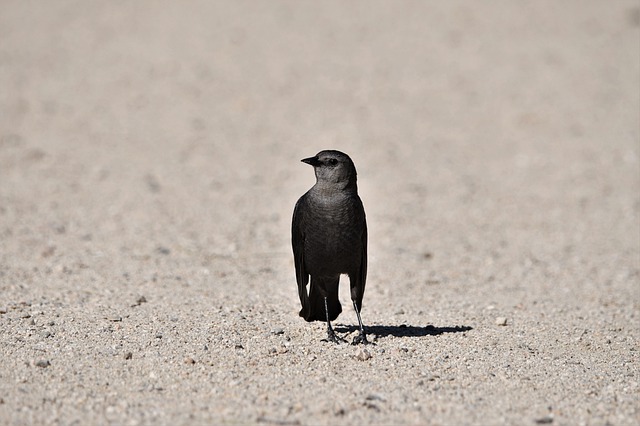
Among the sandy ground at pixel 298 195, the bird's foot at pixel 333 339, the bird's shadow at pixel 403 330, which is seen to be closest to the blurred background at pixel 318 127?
the sandy ground at pixel 298 195

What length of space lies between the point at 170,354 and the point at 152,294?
8.72ft

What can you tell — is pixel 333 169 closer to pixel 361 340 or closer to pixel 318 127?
pixel 361 340

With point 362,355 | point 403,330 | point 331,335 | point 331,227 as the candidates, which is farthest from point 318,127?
point 362,355

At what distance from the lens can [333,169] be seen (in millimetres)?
7953

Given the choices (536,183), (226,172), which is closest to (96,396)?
(226,172)

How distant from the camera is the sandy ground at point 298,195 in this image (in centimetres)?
698

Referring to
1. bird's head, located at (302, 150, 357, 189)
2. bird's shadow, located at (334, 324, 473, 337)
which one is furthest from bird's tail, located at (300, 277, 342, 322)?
bird's head, located at (302, 150, 357, 189)

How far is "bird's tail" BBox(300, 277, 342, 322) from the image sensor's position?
849cm

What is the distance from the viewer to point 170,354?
752 centimetres

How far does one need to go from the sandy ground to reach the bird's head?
143 cm

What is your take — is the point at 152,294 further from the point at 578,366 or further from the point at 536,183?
the point at 536,183

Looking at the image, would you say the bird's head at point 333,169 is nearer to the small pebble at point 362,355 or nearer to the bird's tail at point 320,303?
the bird's tail at point 320,303

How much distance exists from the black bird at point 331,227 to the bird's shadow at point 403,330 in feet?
1.99

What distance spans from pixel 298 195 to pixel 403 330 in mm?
8221
